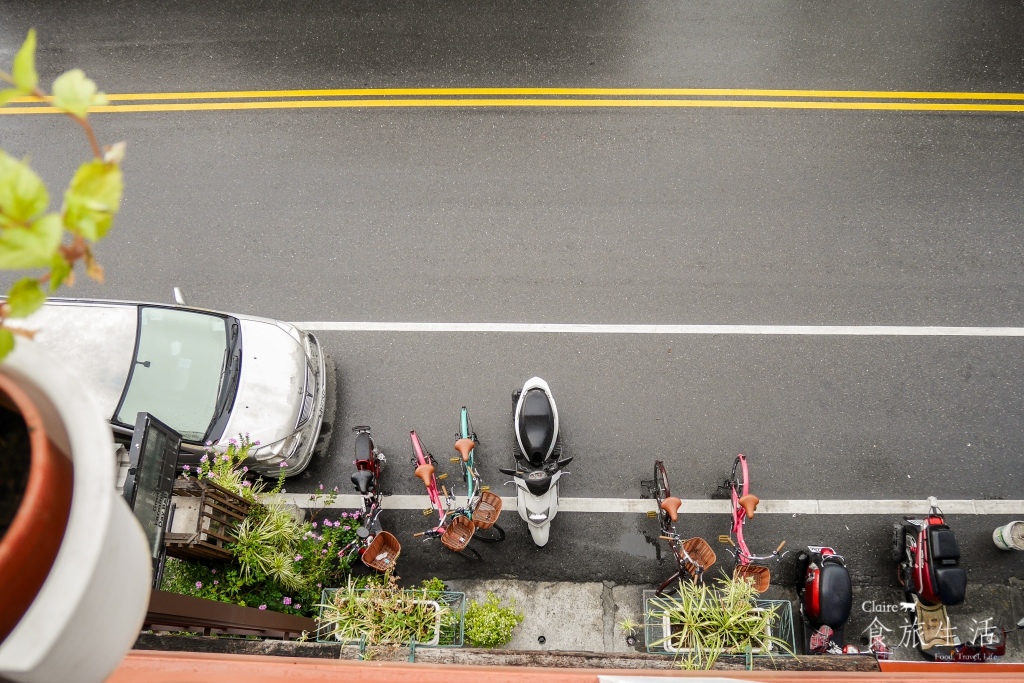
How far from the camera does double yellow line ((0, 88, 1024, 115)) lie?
8859 millimetres

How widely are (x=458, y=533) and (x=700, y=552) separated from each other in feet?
8.85

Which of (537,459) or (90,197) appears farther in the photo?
(537,459)

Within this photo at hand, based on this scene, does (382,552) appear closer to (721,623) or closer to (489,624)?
(489,624)

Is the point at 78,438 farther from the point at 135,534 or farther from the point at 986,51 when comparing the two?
the point at 986,51

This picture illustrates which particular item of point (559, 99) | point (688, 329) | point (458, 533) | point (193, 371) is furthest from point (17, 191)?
point (559, 99)

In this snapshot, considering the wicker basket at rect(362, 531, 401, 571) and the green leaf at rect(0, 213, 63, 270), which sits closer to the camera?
the green leaf at rect(0, 213, 63, 270)

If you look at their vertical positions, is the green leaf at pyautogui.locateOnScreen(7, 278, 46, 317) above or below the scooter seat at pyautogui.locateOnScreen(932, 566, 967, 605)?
above

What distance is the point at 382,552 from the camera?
22.6 ft

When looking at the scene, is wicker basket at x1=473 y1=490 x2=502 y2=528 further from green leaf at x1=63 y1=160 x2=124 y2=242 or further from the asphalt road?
green leaf at x1=63 y1=160 x2=124 y2=242

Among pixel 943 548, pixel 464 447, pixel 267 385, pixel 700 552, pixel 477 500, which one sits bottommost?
pixel 700 552

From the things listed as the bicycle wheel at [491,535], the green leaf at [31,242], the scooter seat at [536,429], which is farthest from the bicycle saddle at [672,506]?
the green leaf at [31,242]

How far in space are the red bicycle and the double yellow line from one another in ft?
17.3

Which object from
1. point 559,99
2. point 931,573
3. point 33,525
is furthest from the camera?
point 559,99

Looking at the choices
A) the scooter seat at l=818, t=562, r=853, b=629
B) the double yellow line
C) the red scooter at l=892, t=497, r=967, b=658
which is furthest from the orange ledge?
the double yellow line
